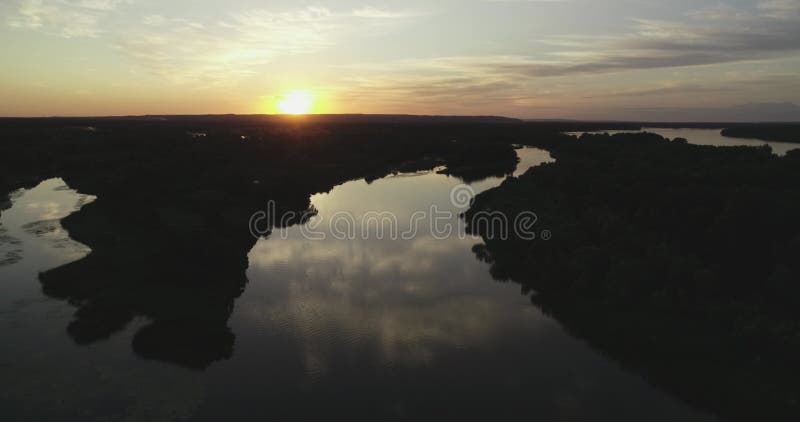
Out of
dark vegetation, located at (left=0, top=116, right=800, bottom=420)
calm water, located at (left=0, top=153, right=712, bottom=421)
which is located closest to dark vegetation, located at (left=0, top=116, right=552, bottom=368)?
dark vegetation, located at (left=0, top=116, right=800, bottom=420)

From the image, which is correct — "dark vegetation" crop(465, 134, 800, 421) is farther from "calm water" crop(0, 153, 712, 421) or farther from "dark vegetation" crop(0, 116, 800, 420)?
"calm water" crop(0, 153, 712, 421)

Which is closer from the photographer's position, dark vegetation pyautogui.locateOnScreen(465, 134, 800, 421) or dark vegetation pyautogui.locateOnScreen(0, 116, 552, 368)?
dark vegetation pyautogui.locateOnScreen(465, 134, 800, 421)

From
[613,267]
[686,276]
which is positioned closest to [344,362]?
[613,267]

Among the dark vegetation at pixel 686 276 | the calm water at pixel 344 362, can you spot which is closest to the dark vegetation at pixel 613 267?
the dark vegetation at pixel 686 276

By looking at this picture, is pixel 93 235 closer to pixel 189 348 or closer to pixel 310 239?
pixel 310 239

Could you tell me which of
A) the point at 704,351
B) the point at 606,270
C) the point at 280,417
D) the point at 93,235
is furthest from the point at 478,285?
the point at 93,235

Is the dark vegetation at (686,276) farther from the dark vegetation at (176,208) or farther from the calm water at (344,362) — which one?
the dark vegetation at (176,208)
